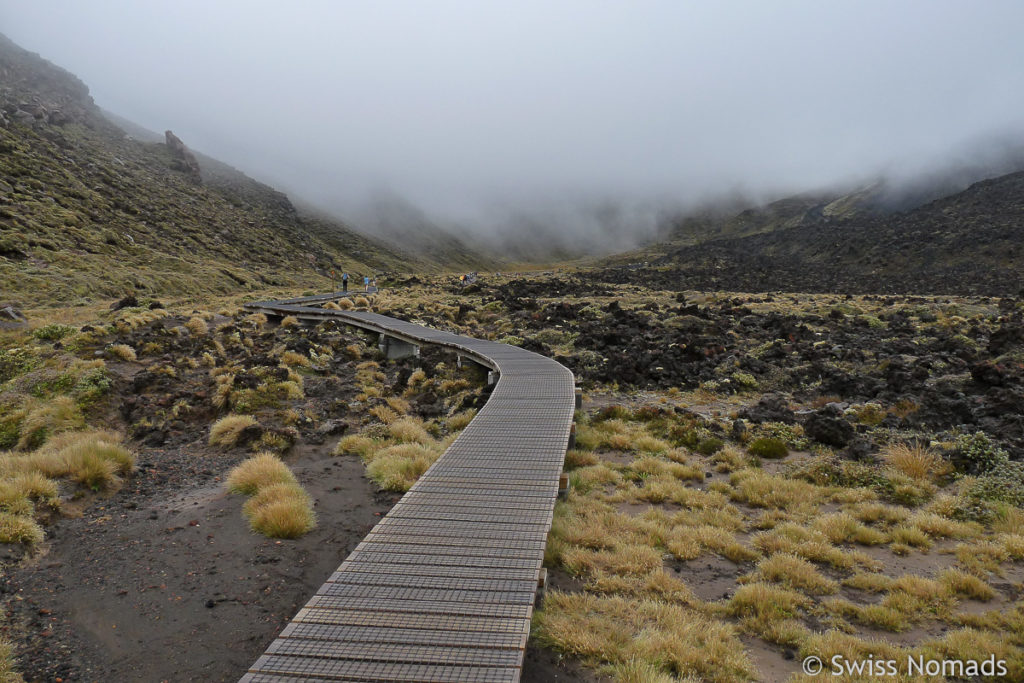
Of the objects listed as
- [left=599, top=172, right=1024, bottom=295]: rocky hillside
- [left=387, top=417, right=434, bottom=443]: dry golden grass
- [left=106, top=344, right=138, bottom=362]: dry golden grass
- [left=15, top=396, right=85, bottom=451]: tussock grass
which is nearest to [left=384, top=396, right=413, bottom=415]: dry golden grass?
[left=387, top=417, right=434, bottom=443]: dry golden grass

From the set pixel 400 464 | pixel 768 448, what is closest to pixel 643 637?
pixel 400 464

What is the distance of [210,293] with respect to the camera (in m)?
44.4

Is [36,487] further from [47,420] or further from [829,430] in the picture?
[829,430]

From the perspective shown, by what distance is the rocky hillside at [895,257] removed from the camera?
5262 cm

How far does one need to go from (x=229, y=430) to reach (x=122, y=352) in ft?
28.4

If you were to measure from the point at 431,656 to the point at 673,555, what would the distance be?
3.93 m

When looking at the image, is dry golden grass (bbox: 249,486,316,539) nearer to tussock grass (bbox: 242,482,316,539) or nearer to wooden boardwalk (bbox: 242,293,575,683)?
tussock grass (bbox: 242,482,316,539)

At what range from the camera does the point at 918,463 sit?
906 cm

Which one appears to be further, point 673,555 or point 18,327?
point 18,327

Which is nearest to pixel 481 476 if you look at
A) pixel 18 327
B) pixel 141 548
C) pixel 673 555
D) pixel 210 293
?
pixel 673 555

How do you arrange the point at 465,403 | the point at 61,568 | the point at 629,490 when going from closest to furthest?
the point at 61,568
the point at 629,490
the point at 465,403

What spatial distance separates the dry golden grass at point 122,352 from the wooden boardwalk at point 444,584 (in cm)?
1472

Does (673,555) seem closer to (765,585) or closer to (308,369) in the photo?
(765,585)

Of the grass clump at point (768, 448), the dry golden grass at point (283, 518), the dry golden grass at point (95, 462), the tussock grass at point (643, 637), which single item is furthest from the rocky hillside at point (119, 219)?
the grass clump at point (768, 448)
